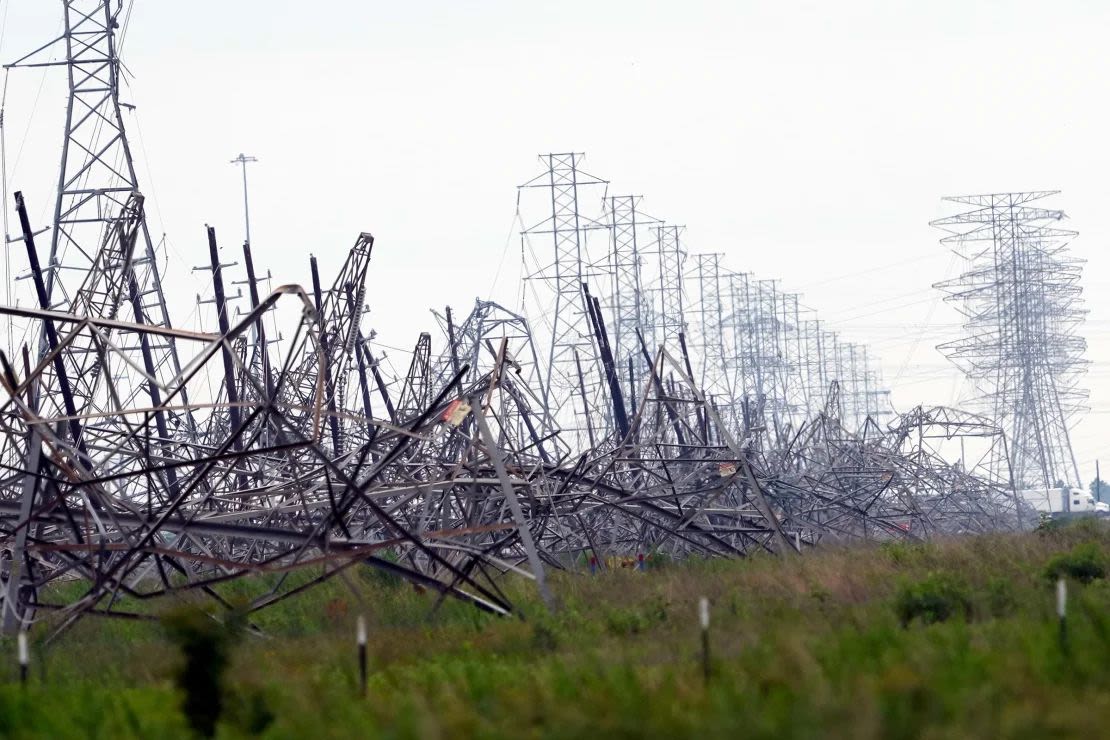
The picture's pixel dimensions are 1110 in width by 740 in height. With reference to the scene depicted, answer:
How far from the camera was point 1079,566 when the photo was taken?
846 inches

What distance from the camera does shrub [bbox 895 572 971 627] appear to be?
16.8 metres

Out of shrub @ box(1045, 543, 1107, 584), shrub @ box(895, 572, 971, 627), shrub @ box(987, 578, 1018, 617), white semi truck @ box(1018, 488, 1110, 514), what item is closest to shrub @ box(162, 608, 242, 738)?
shrub @ box(895, 572, 971, 627)

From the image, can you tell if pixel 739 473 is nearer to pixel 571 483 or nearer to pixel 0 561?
pixel 571 483

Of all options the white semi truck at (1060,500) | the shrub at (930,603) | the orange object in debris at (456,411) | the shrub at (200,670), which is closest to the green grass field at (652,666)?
the shrub at (930,603)

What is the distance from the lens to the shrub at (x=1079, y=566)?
20938 millimetres

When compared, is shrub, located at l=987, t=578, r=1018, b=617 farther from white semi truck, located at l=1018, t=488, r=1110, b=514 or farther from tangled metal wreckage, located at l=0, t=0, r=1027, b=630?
white semi truck, located at l=1018, t=488, r=1110, b=514

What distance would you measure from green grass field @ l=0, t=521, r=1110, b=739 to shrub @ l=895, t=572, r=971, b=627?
0.02 metres

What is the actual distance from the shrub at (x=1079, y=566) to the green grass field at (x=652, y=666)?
4 cm

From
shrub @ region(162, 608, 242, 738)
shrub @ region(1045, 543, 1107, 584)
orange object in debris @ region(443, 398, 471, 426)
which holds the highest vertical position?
orange object in debris @ region(443, 398, 471, 426)

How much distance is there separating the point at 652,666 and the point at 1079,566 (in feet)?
31.8

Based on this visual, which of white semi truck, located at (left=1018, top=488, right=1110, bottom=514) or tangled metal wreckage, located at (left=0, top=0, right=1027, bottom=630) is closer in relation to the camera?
tangled metal wreckage, located at (left=0, top=0, right=1027, bottom=630)

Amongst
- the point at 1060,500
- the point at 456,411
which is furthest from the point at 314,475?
the point at 1060,500

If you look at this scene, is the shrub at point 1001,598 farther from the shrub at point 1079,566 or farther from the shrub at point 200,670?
the shrub at point 200,670

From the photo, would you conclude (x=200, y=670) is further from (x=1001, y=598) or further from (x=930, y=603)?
(x=1001, y=598)
